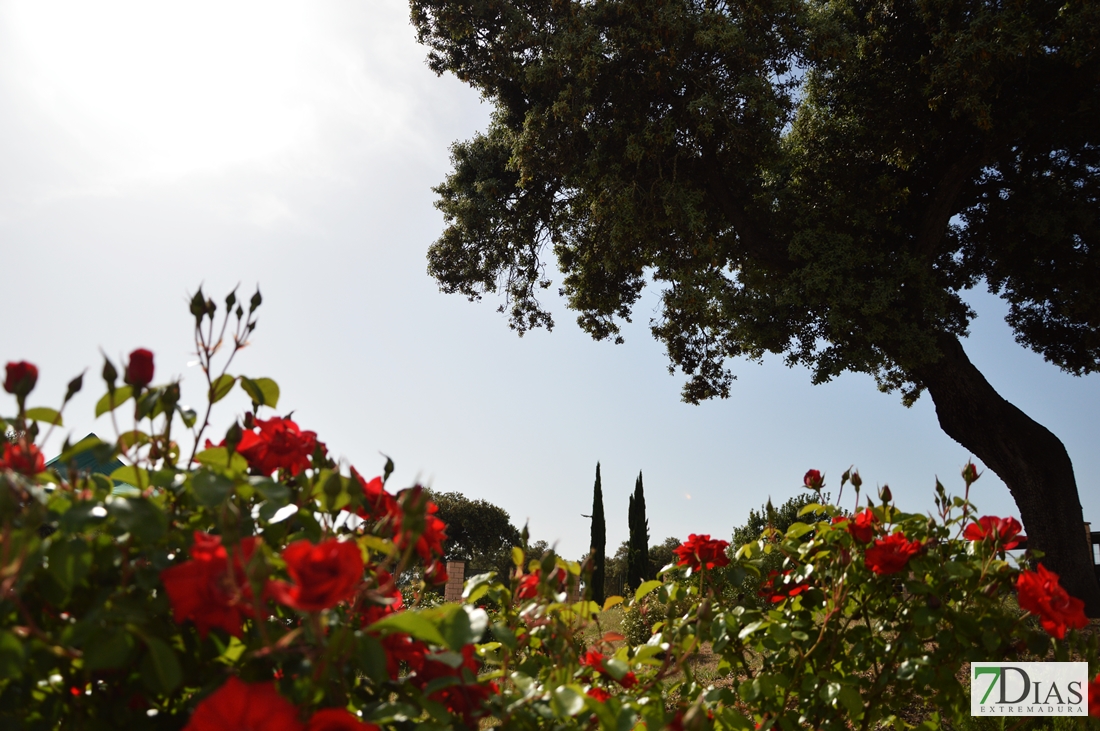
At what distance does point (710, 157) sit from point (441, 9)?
4.41 metres

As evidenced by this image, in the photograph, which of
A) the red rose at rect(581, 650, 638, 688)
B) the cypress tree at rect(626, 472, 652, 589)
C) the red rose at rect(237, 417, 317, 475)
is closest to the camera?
the red rose at rect(237, 417, 317, 475)

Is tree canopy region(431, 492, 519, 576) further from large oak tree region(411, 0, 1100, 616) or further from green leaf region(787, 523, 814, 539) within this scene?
green leaf region(787, 523, 814, 539)

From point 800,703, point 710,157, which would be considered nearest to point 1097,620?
point 710,157

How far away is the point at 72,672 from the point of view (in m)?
1.04

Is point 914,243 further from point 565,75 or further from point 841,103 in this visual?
point 565,75

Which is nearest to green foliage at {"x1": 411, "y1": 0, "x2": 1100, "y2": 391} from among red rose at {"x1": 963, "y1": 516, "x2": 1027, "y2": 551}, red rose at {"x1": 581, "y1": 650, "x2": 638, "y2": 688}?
red rose at {"x1": 963, "y1": 516, "x2": 1027, "y2": 551}

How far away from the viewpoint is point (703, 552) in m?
2.30

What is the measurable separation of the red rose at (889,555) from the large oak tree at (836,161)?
6.70m

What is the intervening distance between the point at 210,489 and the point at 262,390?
1.49 ft

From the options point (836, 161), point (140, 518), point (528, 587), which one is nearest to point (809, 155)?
point (836, 161)

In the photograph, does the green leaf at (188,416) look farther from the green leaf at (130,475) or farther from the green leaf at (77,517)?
the green leaf at (77,517)

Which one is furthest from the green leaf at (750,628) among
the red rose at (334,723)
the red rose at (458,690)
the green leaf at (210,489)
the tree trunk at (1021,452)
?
the tree trunk at (1021,452)

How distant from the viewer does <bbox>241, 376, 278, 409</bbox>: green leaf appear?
141cm

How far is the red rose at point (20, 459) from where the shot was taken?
1065 millimetres
